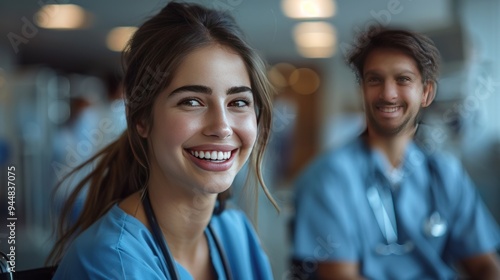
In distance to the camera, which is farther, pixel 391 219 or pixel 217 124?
pixel 391 219

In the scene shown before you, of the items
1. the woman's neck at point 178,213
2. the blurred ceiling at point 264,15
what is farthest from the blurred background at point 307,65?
the woman's neck at point 178,213

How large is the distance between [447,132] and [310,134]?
0.51m

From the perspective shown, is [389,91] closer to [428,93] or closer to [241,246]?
[428,93]

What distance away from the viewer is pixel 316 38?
113cm

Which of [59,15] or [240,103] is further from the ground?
[59,15]

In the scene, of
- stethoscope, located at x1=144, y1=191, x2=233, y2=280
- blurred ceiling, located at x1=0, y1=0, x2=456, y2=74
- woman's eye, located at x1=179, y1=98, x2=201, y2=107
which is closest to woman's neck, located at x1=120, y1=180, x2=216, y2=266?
stethoscope, located at x1=144, y1=191, x2=233, y2=280

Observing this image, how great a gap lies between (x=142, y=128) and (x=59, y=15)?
263 millimetres

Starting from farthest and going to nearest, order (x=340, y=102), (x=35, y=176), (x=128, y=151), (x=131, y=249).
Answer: (x=35, y=176), (x=340, y=102), (x=128, y=151), (x=131, y=249)

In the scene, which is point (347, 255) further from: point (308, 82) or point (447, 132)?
point (308, 82)

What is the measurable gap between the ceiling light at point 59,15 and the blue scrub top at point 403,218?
46cm

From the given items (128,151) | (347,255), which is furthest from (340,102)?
(128,151)

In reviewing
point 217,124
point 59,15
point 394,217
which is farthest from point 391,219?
point 59,15

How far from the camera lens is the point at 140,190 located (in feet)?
2.43

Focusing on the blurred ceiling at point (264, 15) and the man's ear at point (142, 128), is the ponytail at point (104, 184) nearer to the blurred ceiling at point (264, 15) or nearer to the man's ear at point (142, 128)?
the man's ear at point (142, 128)
